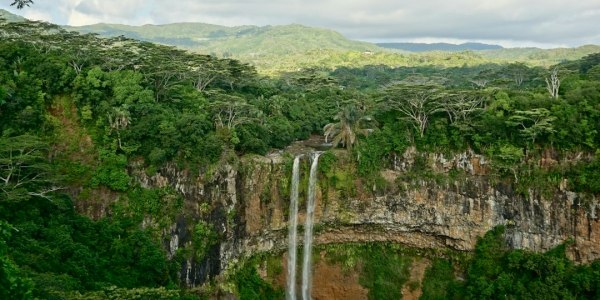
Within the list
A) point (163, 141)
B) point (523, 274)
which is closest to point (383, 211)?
point (523, 274)

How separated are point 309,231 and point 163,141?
33.5 feet

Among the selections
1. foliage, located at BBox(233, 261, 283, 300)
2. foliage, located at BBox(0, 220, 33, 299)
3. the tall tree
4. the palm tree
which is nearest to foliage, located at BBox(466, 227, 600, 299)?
the tall tree

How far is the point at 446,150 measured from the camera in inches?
1100

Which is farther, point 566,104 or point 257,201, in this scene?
point 257,201

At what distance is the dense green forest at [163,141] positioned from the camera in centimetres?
2255

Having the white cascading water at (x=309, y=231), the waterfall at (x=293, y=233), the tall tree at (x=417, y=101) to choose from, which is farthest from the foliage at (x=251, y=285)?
the tall tree at (x=417, y=101)

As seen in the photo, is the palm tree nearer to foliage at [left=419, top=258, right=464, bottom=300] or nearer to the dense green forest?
the dense green forest

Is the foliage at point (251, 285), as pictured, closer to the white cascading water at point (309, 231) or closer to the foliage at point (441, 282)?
the white cascading water at point (309, 231)

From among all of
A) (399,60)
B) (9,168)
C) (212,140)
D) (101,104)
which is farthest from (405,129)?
(399,60)

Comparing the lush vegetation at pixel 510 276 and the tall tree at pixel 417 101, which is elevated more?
the tall tree at pixel 417 101

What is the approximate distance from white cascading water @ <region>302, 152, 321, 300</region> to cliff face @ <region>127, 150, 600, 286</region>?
0.44 metres

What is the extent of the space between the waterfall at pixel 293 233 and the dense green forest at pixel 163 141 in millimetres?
2291

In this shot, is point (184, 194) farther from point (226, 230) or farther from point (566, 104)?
Result: point (566, 104)

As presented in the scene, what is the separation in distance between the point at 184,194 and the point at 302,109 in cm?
1341
